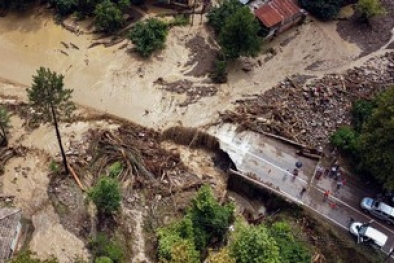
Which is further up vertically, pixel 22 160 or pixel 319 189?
pixel 319 189

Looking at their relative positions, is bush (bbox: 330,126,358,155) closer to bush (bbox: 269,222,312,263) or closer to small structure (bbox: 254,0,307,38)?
bush (bbox: 269,222,312,263)

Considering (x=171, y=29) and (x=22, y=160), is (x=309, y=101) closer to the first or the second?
(x=171, y=29)

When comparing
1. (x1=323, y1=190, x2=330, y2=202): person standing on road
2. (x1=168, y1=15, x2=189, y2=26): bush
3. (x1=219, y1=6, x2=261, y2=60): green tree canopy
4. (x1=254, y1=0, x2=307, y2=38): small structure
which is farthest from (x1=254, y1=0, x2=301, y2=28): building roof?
(x1=323, y1=190, x2=330, y2=202): person standing on road

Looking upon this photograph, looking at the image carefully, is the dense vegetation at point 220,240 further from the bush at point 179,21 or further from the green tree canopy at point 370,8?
the green tree canopy at point 370,8

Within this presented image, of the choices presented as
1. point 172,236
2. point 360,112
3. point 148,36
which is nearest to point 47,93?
point 172,236

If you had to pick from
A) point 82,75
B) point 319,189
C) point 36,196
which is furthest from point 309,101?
point 36,196
